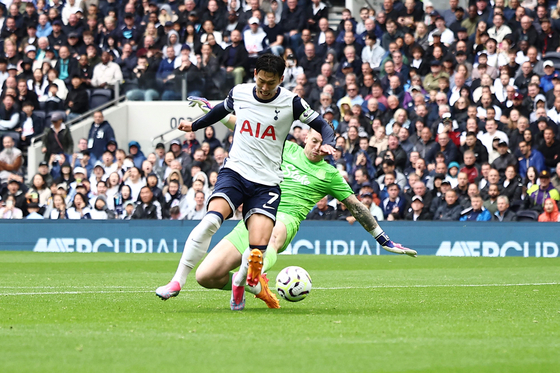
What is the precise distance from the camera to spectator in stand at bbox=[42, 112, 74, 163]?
920 inches

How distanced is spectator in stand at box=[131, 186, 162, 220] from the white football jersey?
41.3 ft

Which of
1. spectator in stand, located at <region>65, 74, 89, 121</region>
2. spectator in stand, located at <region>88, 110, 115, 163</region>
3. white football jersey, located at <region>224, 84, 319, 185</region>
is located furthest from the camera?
spectator in stand, located at <region>65, 74, 89, 121</region>

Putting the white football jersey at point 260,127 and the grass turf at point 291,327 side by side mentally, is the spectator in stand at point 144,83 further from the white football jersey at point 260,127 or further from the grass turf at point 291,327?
the white football jersey at point 260,127

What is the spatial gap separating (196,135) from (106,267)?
341 inches

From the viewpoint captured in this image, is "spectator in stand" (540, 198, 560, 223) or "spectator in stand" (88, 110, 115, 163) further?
"spectator in stand" (88, 110, 115, 163)

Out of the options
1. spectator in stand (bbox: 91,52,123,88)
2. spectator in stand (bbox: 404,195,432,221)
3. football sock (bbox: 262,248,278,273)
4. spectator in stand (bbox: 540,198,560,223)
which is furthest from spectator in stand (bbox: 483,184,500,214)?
spectator in stand (bbox: 91,52,123,88)

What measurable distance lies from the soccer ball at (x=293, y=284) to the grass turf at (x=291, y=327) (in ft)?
0.48

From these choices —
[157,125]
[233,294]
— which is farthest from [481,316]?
[157,125]

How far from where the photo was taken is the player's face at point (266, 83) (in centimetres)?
802

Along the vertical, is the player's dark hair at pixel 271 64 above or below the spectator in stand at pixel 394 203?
above

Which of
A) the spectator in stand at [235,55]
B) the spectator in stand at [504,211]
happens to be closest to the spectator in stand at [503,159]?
the spectator in stand at [504,211]

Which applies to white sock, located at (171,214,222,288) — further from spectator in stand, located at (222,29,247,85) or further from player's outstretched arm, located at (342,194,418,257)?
spectator in stand, located at (222,29,247,85)

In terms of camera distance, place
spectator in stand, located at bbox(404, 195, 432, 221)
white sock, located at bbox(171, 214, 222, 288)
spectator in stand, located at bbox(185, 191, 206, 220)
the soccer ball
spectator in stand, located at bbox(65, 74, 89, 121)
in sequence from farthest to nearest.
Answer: spectator in stand, located at bbox(65, 74, 89, 121) → spectator in stand, located at bbox(185, 191, 206, 220) → spectator in stand, located at bbox(404, 195, 432, 221) → the soccer ball → white sock, located at bbox(171, 214, 222, 288)

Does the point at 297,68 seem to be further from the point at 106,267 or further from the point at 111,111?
the point at 106,267
